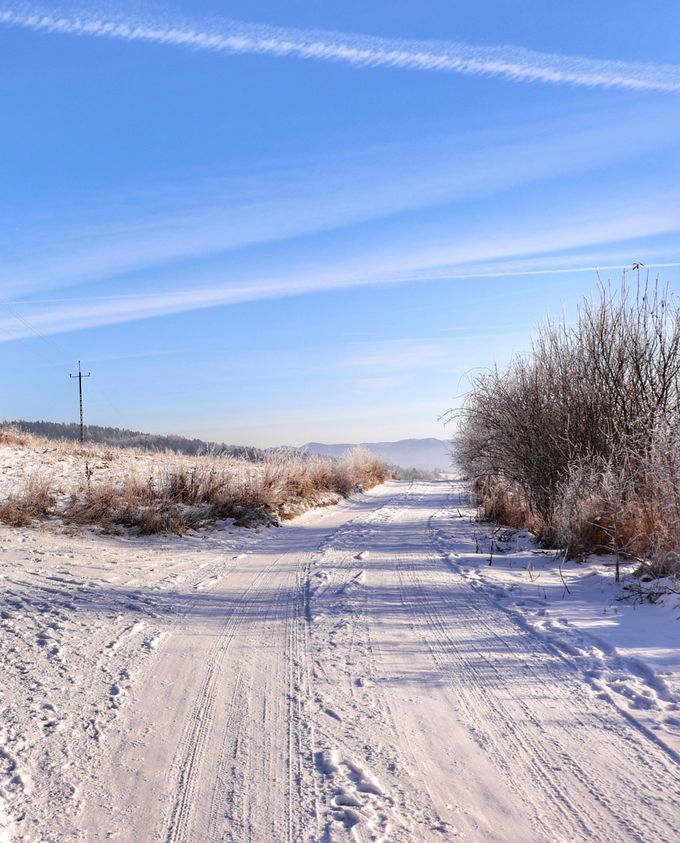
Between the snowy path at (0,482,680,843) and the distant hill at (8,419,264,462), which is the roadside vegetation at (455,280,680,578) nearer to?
the snowy path at (0,482,680,843)

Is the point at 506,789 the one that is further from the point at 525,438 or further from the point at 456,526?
the point at 456,526

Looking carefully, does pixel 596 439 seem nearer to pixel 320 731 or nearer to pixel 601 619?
pixel 601 619

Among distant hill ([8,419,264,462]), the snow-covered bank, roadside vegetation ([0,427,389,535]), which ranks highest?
distant hill ([8,419,264,462])

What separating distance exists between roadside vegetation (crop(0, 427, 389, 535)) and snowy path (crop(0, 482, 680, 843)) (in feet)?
16.5

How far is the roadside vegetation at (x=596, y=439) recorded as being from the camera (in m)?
7.68

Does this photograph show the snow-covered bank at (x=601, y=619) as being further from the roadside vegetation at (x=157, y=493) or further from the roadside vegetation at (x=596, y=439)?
the roadside vegetation at (x=157, y=493)

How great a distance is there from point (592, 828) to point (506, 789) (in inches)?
17.4

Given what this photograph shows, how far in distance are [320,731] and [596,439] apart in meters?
8.83

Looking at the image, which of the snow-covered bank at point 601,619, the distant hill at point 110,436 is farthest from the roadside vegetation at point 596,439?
the distant hill at point 110,436

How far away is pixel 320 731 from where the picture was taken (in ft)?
12.6

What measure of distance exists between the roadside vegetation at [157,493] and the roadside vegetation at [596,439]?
17.3 feet

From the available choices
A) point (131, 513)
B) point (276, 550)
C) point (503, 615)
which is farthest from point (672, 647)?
point (131, 513)

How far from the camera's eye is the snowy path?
2932 millimetres

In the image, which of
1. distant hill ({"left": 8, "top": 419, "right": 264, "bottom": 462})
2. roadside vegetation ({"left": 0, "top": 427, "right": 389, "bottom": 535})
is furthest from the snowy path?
distant hill ({"left": 8, "top": 419, "right": 264, "bottom": 462})
